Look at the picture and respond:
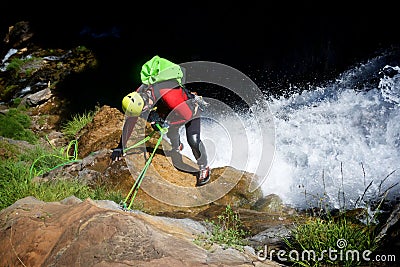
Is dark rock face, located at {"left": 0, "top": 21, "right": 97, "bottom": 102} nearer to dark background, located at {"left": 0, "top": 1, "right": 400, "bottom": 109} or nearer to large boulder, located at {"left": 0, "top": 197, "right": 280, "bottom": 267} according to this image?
dark background, located at {"left": 0, "top": 1, "right": 400, "bottom": 109}

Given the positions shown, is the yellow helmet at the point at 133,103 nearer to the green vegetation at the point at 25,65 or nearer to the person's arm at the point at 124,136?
the person's arm at the point at 124,136

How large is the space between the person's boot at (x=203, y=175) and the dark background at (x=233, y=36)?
4.15 m

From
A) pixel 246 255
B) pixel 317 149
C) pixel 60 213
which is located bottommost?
pixel 246 255

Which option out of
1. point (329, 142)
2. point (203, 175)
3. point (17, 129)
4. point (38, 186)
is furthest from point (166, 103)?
point (17, 129)

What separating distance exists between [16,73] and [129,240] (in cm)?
1056

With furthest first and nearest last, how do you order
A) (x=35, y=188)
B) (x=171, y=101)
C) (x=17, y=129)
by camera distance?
(x=17, y=129), (x=171, y=101), (x=35, y=188)

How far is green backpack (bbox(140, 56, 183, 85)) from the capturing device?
4301 mm

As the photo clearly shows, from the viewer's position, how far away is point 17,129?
830 centimetres

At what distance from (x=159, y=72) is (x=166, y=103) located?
0.39 m

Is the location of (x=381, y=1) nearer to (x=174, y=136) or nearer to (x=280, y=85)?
(x=280, y=85)

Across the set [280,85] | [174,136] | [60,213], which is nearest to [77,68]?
[280,85]

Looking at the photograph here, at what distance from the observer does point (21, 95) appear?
10430 mm

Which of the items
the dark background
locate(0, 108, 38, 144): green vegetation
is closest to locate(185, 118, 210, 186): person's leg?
the dark background

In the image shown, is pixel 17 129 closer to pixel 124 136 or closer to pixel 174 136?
pixel 124 136
